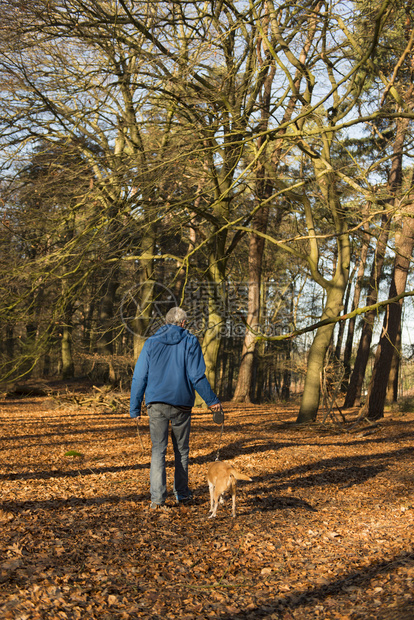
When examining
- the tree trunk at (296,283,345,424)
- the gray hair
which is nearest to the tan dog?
the gray hair

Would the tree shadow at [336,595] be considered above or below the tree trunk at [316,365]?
below

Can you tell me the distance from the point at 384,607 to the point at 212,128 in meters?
7.93

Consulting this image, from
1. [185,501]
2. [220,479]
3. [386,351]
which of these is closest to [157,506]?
[185,501]

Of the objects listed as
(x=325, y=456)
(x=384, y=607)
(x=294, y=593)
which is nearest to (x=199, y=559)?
(x=294, y=593)

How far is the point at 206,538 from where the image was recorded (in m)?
4.64

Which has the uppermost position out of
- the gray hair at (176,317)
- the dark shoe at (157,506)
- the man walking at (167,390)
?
the gray hair at (176,317)

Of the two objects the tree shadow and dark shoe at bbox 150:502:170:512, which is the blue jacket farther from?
the tree shadow

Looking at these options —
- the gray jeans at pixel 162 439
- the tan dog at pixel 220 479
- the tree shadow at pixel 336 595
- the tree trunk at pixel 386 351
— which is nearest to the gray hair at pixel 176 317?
the gray jeans at pixel 162 439

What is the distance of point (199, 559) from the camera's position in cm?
418

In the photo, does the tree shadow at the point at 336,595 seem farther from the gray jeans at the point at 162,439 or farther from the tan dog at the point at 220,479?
the gray jeans at the point at 162,439

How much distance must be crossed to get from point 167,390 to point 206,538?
143 cm

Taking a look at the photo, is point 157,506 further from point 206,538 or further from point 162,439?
point 206,538

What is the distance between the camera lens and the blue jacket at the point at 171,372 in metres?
5.31

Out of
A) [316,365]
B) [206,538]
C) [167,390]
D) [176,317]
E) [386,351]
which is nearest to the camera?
[206,538]
